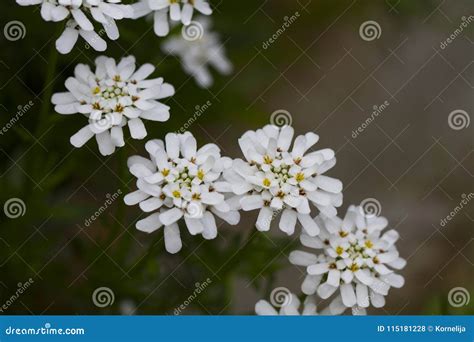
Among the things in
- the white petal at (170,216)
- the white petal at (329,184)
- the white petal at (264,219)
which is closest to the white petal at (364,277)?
the white petal at (329,184)

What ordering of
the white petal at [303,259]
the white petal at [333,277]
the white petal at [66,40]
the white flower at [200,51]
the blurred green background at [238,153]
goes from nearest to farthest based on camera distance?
the white petal at [66,40]
the white petal at [333,277]
the white petal at [303,259]
the blurred green background at [238,153]
the white flower at [200,51]

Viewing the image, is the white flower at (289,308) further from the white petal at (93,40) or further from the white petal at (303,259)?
the white petal at (93,40)

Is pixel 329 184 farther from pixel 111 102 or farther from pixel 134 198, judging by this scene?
pixel 111 102

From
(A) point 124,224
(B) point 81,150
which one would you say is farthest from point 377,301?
(B) point 81,150

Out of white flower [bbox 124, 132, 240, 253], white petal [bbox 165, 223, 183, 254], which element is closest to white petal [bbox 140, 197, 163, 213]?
white flower [bbox 124, 132, 240, 253]

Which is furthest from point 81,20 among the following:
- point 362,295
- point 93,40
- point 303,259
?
point 362,295

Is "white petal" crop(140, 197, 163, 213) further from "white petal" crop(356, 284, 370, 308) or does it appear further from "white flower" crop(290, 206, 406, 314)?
"white petal" crop(356, 284, 370, 308)

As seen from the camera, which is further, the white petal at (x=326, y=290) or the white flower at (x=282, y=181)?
the white petal at (x=326, y=290)
